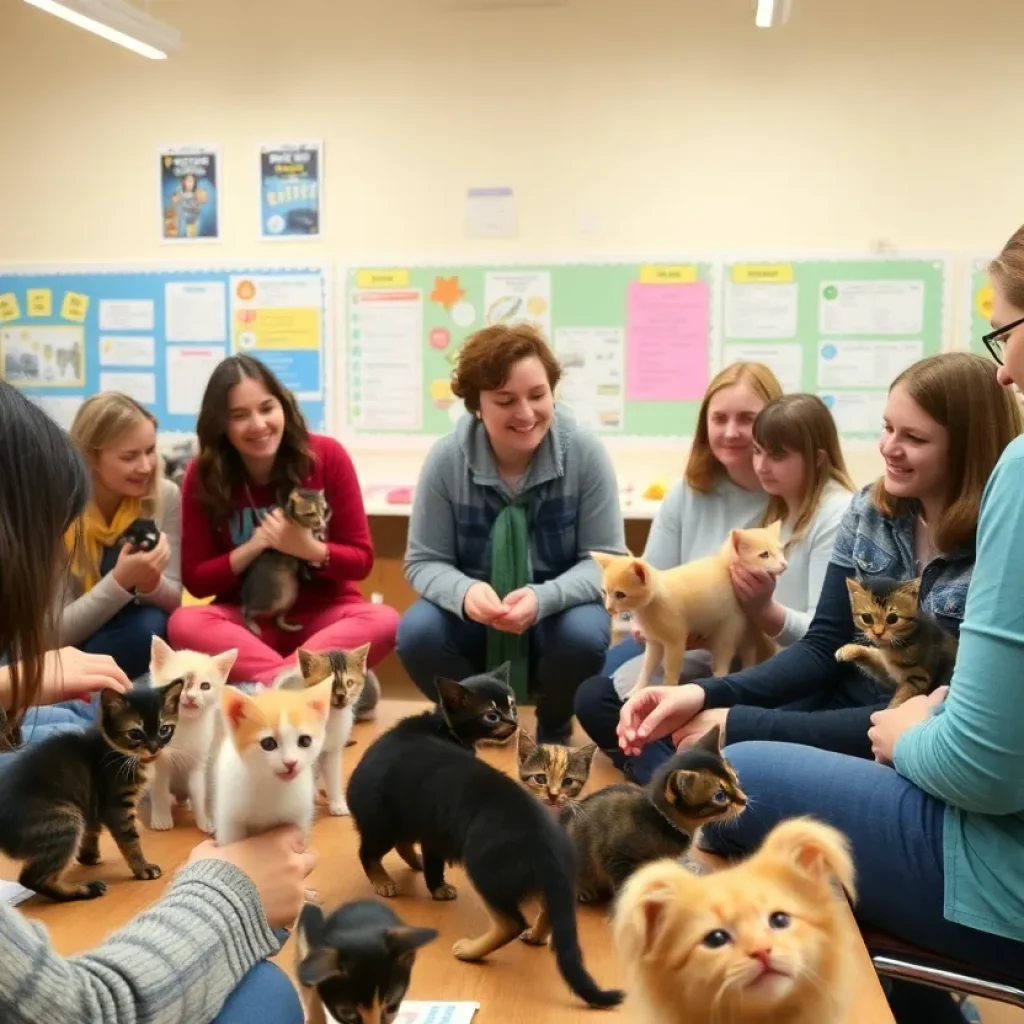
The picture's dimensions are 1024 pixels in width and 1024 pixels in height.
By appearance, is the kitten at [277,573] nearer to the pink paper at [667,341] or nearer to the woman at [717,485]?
the woman at [717,485]

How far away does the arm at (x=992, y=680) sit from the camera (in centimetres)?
106

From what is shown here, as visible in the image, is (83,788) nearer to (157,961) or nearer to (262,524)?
(157,961)

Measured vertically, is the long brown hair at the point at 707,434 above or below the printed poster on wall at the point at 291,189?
below

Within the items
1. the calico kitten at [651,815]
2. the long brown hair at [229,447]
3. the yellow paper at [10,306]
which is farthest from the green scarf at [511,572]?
the yellow paper at [10,306]

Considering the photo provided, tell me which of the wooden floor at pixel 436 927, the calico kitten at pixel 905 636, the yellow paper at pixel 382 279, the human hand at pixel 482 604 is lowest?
the wooden floor at pixel 436 927

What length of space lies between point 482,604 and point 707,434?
28.3 inches

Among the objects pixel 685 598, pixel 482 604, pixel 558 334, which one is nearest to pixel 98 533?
pixel 482 604

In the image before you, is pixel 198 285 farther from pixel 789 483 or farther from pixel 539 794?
pixel 539 794

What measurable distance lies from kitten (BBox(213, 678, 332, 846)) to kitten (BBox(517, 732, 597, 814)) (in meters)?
0.30

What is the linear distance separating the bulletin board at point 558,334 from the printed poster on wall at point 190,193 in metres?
0.63

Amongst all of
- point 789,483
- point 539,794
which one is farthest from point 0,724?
point 789,483

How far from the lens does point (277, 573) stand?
8.07 feet

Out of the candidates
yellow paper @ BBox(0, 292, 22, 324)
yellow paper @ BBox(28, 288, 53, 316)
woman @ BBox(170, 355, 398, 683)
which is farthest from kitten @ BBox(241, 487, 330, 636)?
yellow paper @ BBox(0, 292, 22, 324)

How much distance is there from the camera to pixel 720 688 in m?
1.72
